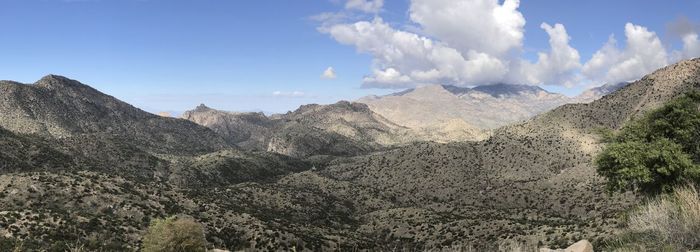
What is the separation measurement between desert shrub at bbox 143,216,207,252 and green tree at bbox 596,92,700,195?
96.5 ft

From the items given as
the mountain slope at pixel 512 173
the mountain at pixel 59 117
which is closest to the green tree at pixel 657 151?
the mountain slope at pixel 512 173

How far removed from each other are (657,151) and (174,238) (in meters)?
32.8

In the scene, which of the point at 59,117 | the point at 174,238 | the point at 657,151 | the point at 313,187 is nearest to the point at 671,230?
the point at 657,151

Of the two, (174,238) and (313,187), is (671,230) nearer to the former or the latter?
(174,238)

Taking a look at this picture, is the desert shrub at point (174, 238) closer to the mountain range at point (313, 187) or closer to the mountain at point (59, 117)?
the mountain range at point (313, 187)

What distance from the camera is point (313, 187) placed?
117 m

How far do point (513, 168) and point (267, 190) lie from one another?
6016cm

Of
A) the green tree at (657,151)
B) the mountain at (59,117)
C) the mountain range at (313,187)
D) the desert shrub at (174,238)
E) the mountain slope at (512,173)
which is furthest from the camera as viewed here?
the mountain at (59,117)

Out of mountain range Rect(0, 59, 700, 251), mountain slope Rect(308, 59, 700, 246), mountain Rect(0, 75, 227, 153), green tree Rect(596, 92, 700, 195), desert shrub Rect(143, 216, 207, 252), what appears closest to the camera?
desert shrub Rect(143, 216, 207, 252)

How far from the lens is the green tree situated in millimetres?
34344

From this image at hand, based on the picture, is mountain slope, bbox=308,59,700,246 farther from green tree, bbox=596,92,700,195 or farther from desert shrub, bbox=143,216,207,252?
desert shrub, bbox=143,216,207,252

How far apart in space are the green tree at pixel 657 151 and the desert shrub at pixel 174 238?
2942 cm

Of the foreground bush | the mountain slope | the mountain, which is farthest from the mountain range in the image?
the foreground bush

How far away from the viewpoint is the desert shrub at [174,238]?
29.2 m
